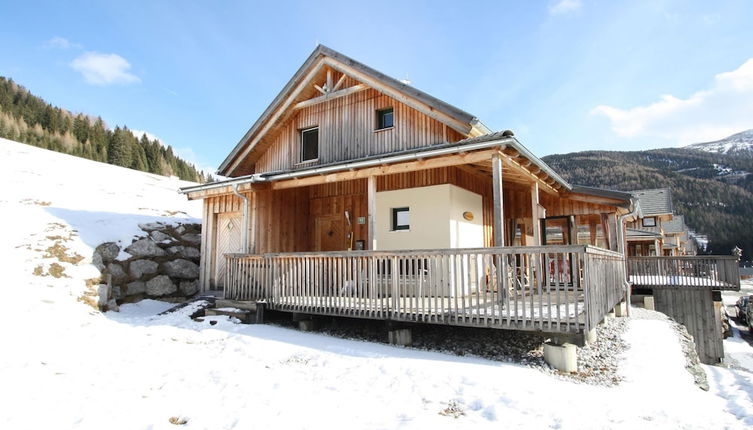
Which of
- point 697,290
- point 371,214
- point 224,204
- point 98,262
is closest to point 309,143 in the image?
point 224,204

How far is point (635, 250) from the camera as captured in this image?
110ft

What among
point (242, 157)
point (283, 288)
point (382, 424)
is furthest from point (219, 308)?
point (382, 424)

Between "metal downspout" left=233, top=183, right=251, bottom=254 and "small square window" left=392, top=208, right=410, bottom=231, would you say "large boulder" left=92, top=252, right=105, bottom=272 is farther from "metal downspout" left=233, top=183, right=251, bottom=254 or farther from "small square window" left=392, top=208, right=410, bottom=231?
"small square window" left=392, top=208, right=410, bottom=231

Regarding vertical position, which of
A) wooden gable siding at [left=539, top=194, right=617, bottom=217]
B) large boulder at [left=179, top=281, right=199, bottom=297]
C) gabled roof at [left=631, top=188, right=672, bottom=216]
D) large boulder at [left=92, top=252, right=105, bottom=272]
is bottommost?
large boulder at [left=179, top=281, right=199, bottom=297]

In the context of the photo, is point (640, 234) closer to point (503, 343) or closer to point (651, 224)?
point (651, 224)

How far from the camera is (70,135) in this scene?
1671 inches

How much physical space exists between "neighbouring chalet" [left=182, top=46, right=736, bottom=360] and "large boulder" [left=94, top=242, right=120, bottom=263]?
8.18 ft

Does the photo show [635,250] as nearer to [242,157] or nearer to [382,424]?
[242,157]

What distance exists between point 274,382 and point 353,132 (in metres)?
8.31

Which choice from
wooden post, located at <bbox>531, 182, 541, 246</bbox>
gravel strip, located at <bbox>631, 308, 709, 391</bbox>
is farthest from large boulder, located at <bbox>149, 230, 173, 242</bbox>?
gravel strip, located at <bbox>631, 308, 709, 391</bbox>

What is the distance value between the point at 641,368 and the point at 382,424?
4698 millimetres

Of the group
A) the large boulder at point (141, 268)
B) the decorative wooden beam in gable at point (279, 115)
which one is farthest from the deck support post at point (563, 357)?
the large boulder at point (141, 268)

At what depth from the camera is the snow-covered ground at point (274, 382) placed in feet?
14.6

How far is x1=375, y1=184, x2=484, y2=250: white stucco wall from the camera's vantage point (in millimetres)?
11227
